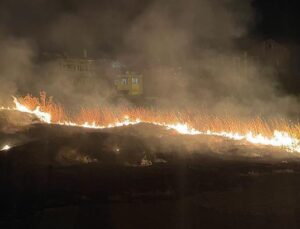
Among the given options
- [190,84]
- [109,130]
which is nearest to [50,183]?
[109,130]

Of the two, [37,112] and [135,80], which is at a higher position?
[135,80]

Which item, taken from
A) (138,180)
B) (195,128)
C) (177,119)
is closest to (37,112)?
(195,128)

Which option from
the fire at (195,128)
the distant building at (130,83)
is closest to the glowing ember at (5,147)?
the fire at (195,128)

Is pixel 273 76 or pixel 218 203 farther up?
pixel 273 76

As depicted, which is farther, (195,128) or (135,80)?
(135,80)

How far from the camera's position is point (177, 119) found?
93.9 ft

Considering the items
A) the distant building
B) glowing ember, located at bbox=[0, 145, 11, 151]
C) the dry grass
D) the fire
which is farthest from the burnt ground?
the distant building

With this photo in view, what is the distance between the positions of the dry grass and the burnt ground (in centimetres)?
391

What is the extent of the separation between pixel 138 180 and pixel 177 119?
55.2ft

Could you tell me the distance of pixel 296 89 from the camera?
36500 mm

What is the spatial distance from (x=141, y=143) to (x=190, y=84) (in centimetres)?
2449

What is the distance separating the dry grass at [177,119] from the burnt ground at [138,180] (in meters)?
3.91

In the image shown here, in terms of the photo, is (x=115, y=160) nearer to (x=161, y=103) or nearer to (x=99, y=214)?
(x=99, y=214)

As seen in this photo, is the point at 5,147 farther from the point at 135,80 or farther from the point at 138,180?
the point at 135,80
